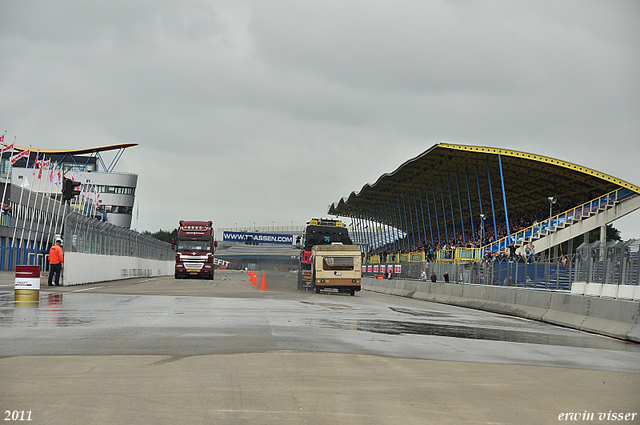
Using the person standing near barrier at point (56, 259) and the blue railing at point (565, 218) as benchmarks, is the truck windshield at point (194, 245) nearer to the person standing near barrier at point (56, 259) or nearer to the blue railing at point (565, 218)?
the blue railing at point (565, 218)

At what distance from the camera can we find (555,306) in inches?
770

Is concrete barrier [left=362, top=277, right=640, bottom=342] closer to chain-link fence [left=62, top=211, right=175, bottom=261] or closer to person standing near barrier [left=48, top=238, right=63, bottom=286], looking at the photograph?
person standing near barrier [left=48, top=238, right=63, bottom=286]

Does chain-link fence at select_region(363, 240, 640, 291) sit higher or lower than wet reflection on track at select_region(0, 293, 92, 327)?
higher

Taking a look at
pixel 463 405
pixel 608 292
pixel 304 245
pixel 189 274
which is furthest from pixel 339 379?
pixel 189 274

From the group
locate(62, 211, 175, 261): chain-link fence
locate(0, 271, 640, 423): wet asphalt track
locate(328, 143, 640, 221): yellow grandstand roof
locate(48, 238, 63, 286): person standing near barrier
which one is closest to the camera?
locate(0, 271, 640, 423): wet asphalt track

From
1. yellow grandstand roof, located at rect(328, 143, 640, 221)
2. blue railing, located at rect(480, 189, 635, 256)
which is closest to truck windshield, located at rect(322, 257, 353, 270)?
blue railing, located at rect(480, 189, 635, 256)

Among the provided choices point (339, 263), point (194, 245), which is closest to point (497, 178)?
point (194, 245)

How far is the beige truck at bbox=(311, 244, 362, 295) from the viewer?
33.3 metres

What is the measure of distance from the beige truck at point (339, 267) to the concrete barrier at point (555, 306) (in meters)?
3.64

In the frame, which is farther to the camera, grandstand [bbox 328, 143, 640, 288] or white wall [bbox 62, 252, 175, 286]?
grandstand [bbox 328, 143, 640, 288]

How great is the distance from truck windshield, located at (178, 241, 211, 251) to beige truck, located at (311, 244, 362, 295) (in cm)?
1765

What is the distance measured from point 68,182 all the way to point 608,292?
1905 cm

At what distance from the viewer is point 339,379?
25.3 ft

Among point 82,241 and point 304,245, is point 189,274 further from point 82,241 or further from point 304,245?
point 82,241
